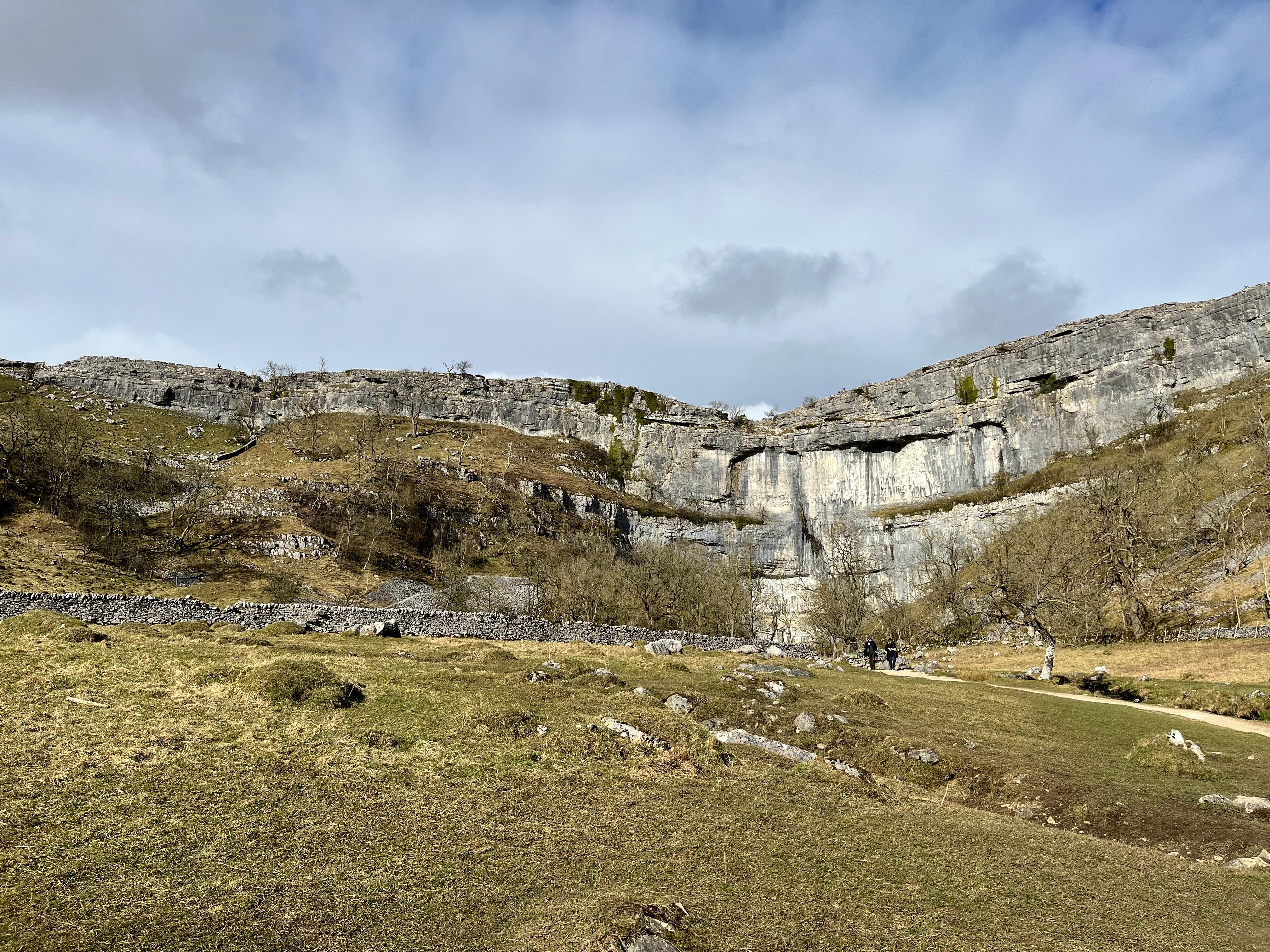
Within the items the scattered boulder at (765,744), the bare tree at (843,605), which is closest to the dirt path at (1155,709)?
the scattered boulder at (765,744)

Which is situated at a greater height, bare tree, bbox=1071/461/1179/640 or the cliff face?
the cliff face

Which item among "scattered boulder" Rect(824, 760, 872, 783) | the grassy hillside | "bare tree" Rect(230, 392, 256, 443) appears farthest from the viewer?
"bare tree" Rect(230, 392, 256, 443)

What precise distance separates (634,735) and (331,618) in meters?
24.9

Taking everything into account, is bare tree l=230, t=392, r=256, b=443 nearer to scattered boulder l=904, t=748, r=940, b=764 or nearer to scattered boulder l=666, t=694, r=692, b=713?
scattered boulder l=666, t=694, r=692, b=713

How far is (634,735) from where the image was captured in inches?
700

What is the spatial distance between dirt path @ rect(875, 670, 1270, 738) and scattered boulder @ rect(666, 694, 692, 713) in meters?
19.2

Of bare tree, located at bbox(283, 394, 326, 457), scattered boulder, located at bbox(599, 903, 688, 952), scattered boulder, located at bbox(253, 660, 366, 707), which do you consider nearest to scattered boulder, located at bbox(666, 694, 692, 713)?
scattered boulder, located at bbox(253, 660, 366, 707)

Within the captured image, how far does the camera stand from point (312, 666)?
64.5 ft

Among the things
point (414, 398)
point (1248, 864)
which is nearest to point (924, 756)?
point (1248, 864)

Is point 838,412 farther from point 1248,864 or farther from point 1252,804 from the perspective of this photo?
point 1248,864

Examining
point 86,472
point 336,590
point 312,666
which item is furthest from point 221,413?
point 312,666

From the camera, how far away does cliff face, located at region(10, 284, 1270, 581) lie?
114500mm

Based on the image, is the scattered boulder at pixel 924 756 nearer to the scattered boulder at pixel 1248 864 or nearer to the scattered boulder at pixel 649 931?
the scattered boulder at pixel 1248 864

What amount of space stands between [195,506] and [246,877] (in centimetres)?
8204
